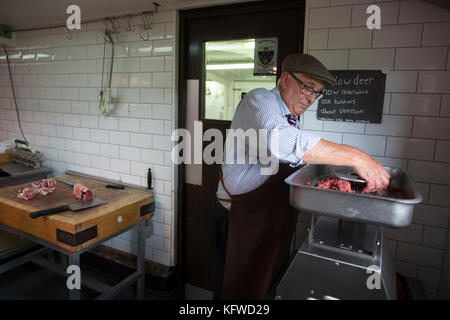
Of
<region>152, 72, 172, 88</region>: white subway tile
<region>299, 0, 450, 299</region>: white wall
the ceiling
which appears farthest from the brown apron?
the ceiling

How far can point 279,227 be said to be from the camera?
5.05ft

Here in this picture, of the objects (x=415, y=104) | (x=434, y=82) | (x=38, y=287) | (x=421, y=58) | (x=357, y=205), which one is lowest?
(x=38, y=287)

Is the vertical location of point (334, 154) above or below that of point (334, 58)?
below

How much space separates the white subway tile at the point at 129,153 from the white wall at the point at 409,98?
1597mm

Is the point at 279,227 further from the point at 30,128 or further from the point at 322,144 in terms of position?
the point at 30,128

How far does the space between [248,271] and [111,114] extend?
190cm

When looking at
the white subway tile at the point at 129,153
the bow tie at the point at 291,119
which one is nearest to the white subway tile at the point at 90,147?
the white subway tile at the point at 129,153

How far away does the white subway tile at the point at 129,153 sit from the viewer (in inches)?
105

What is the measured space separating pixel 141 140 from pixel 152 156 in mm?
172

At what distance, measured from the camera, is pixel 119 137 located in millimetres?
2740

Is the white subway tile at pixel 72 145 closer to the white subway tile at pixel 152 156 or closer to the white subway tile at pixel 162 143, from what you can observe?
the white subway tile at pixel 152 156

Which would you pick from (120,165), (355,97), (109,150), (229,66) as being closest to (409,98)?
(355,97)

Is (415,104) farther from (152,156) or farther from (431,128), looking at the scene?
(152,156)

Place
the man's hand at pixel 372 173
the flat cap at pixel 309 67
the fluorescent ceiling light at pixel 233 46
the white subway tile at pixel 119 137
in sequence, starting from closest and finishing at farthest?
the man's hand at pixel 372 173
the flat cap at pixel 309 67
the fluorescent ceiling light at pixel 233 46
the white subway tile at pixel 119 137
